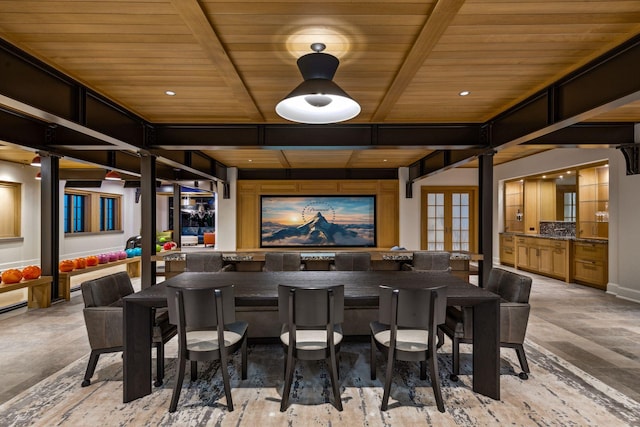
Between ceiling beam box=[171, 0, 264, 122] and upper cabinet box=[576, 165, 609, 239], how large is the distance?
655cm

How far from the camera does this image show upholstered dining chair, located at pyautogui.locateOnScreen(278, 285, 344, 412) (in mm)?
2176

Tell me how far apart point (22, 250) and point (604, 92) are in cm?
1073

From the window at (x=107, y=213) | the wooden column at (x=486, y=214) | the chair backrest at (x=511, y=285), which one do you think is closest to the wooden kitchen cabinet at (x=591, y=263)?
the wooden column at (x=486, y=214)

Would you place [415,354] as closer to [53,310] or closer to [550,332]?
[550,332]

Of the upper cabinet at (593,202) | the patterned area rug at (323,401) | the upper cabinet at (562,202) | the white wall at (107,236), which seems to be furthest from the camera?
the white wall at (107,236)

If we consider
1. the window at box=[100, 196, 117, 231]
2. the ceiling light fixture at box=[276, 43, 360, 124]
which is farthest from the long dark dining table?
the window at box=[100, 196, 117, 231]

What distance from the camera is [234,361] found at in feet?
9.94

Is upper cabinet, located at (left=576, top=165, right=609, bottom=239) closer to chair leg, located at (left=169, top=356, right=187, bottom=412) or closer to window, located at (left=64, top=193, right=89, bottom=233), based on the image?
chair leg, located at (left=169, top=356, right=187, bottom=412)

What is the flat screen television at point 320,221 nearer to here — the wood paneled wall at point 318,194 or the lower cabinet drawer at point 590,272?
the wood paneled wall at point 318,194

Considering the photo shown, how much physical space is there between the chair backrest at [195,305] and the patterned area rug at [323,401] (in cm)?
61

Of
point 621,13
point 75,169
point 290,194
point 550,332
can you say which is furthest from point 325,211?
point 621,13

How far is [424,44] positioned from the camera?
2355 millimetres

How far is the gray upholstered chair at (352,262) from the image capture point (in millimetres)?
4051

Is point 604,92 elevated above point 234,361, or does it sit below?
above
